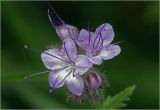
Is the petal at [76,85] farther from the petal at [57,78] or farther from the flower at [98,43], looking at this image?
the flower at [98,43]

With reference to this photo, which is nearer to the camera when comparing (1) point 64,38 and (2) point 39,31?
(1) point 64,38

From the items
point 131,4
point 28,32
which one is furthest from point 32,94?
point 131,4

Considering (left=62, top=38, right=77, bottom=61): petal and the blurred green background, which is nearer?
(left=62, top=38, right=77, bottom=61): petal

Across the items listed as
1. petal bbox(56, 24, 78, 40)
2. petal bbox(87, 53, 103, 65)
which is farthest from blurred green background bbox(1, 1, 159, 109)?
petal bbox(87, 53, 103, 65)

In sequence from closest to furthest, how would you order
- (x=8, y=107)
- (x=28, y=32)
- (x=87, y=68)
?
(x=87, y=68)
(x=8, y=107)
(x=28, y=32)

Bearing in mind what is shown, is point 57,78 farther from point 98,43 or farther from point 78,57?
point 98,43

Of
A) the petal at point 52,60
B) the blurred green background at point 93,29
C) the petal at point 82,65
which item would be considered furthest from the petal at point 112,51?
the blurred green background at point 93,29

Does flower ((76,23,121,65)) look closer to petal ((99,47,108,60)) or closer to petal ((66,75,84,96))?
petal ((99,47,108,60))

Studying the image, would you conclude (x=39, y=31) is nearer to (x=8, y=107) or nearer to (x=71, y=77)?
(x=8, y=107)
